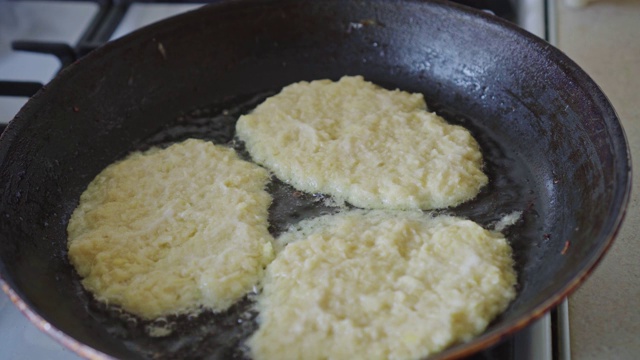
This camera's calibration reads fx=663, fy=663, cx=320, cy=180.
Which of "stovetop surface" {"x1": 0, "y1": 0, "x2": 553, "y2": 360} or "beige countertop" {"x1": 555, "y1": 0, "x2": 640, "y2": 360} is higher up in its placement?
"beige countertop" {"x1": 555, "y1": 0, "x2": 640, "y2": 360}

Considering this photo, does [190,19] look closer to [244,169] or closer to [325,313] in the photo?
[244,169]

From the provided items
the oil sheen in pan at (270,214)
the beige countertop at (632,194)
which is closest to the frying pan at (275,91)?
the oil sheen in pan at (270,214)

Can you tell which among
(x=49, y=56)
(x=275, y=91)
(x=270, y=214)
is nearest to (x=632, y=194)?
(x=270, y=214)

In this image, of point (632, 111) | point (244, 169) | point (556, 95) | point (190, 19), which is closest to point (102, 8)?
point (190, 19)

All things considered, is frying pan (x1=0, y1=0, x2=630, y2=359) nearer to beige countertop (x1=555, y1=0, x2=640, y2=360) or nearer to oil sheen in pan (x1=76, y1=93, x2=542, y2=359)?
oil sheen in pan (x1=76, y1=93, x2=542, y2=359)

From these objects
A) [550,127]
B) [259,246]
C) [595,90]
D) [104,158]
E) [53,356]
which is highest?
[595,90]

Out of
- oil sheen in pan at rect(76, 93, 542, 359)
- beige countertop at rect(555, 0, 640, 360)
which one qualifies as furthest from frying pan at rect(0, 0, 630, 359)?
beige countertop at rect(555, 0, 640, 360)

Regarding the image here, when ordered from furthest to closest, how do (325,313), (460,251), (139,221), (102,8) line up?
(102,8) → (139,221) → (460,251) → (325,313)
